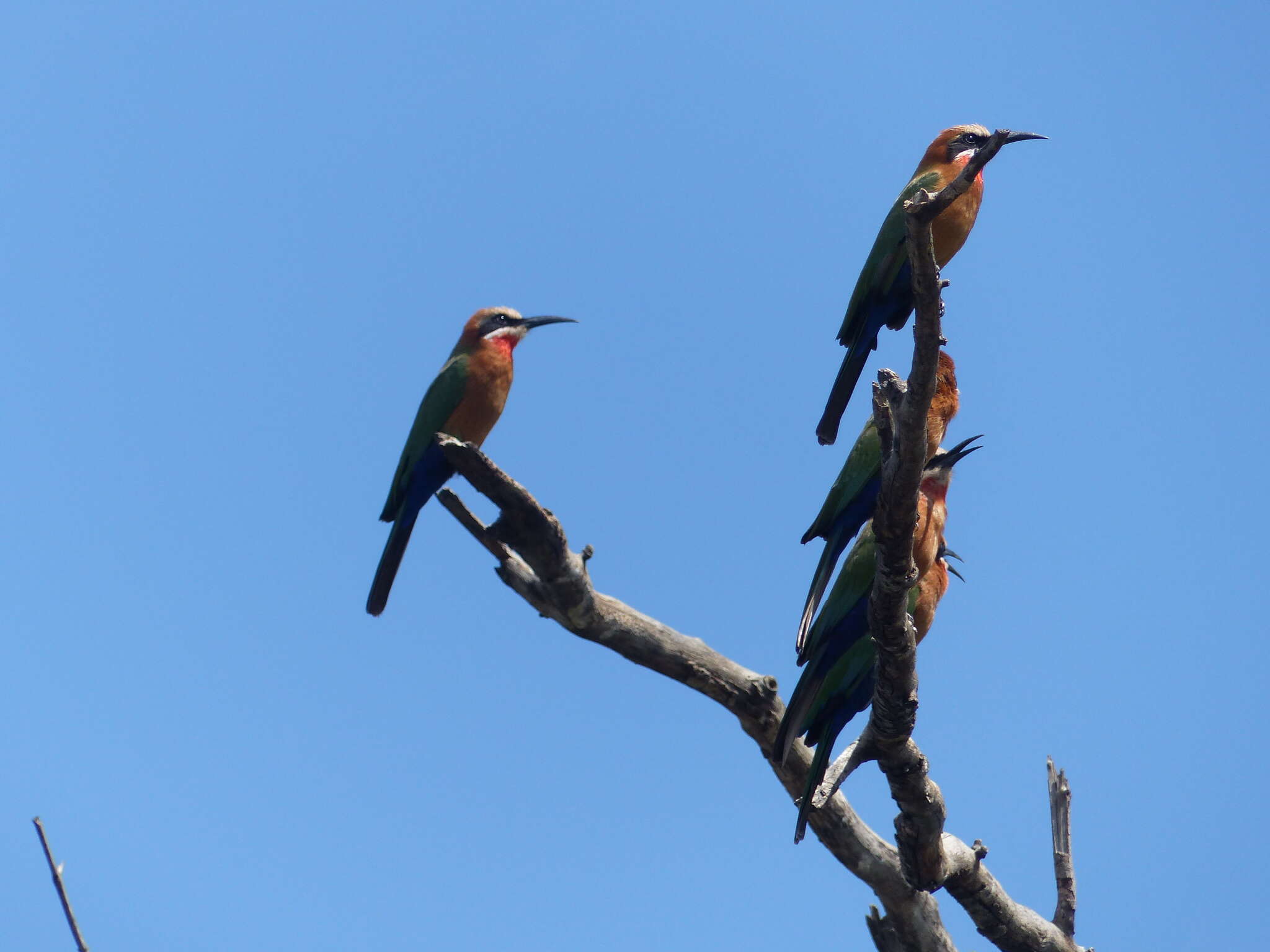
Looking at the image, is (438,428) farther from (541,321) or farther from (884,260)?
(884,260)

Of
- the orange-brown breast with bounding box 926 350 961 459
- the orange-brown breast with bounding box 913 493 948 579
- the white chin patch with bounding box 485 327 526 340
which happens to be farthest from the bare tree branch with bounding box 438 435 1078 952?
the orange-brown breast with bounding box 926 350 961 459

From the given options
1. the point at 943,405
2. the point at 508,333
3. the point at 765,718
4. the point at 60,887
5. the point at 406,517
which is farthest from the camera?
the point at 508,333

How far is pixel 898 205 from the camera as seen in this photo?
268 inches

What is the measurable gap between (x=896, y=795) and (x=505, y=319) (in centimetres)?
442

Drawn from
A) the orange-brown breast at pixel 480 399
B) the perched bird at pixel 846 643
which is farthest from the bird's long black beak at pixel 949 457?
the orange-brown breast at pixel 480 399

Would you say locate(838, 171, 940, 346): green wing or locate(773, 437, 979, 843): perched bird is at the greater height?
locate(838, 171, 940, 346): green wing

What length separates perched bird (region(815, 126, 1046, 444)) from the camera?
6441 millimetres

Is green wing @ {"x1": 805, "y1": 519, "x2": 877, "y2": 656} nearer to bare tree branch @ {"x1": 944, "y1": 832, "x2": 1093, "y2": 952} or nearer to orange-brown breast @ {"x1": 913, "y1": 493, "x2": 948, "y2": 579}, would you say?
orange-brown breast @ {"x1": 913, "y1": 493, "x2": 948, "y2": 579}

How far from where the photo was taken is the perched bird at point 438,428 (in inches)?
306

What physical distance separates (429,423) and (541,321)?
1.26 meters

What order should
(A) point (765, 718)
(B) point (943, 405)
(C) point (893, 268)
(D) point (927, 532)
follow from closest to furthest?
(D) point (927, 532) → (B) point (943, 405) → (C) point (893, 268) → (A) point (765, 718)

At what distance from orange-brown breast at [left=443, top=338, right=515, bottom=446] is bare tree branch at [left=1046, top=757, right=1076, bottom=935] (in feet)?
14.2

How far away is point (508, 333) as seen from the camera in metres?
8.41

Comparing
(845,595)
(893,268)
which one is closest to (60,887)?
(845,595)
